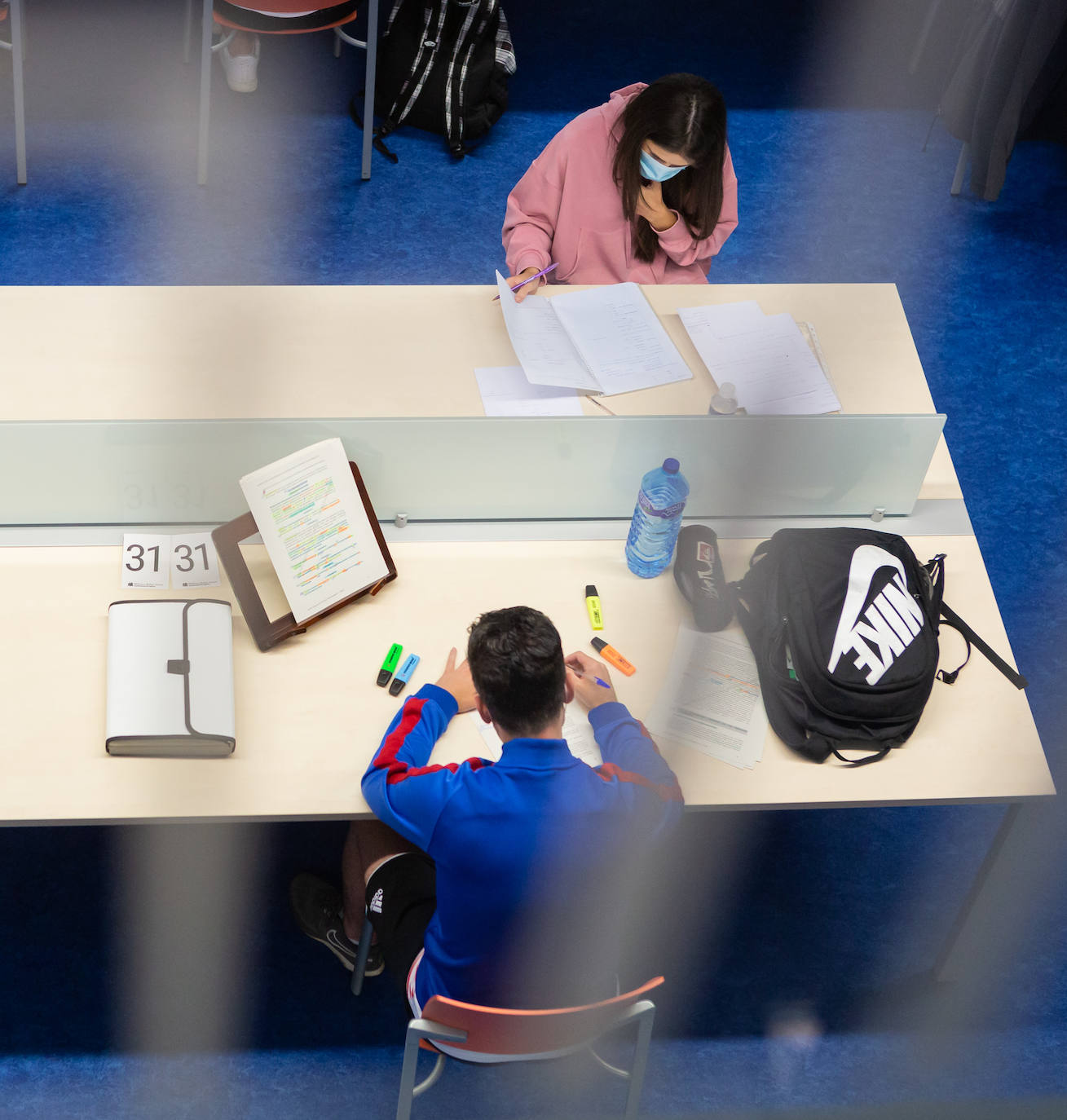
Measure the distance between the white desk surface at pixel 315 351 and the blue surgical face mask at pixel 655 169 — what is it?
25 cm

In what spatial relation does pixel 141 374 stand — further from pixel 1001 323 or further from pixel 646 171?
pixel 1001 323

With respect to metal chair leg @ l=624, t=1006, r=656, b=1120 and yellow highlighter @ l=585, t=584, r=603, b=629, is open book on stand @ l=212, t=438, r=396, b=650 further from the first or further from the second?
metal chair leg @ l=624, t=1006, r=656, b=1120

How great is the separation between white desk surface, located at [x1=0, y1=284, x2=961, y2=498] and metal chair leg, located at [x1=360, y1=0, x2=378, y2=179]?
53.8 inches

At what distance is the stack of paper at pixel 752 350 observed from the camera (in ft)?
7.96

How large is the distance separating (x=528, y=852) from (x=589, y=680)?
1.45ft

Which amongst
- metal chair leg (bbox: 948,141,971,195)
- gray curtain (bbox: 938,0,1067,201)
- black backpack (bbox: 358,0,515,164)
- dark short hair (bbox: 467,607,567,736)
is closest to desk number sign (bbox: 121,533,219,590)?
dark short hair (bbox: 467,607,567,736)

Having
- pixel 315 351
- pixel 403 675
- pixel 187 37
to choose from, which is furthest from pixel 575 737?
pixel 187 37

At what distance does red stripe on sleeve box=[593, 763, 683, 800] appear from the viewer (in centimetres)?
171

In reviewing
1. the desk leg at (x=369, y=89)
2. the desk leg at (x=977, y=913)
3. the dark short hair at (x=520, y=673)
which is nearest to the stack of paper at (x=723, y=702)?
the dark short hair at (x=520, y=673)

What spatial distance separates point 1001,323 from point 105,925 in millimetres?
3131

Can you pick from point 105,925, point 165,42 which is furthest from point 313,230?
point 105,925

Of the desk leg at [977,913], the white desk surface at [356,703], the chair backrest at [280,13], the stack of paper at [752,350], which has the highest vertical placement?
the chair backrest at [280,13]

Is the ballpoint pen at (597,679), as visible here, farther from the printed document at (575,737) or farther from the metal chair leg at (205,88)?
the metal chair leg at (205,88)

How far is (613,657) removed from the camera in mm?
2062
